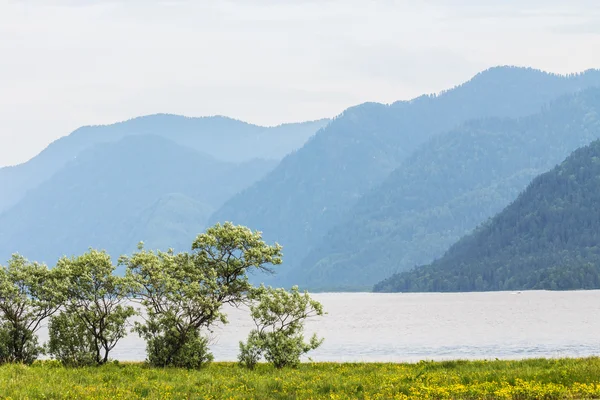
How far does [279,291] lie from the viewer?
56406 millimetres

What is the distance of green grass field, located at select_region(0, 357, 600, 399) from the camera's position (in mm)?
40125

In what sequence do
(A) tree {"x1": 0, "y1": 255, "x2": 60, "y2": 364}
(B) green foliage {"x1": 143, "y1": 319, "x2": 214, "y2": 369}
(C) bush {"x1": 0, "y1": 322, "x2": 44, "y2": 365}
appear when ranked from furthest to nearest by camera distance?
(C) bush {"x1": 0, "y1": 322, "x2": 44, "y2": 365} < (A) tree {"x1": 0, "y1": 255, "x2": 60, "y2": 364} < (B) green foliage {"x1": 143, "y1": 319, "x2": 214, "y2": 369}

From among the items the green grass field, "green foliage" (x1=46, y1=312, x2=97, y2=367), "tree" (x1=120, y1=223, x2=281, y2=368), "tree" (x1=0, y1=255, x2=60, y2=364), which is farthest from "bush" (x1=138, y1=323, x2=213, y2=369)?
"tree" (x1=0, y1=255, x2=60, y2=364)

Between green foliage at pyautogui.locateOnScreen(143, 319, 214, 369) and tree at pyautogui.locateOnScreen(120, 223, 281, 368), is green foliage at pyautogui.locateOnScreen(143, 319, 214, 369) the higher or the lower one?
the lower one

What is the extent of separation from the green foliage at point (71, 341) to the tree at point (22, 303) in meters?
1.11

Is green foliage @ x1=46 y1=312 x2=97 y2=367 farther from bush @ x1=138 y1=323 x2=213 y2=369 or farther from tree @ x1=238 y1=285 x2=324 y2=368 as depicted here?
tree @ x1=238 y1=285 x2=324 y2=368

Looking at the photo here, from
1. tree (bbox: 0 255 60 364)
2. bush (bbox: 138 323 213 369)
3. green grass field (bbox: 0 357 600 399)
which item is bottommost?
green grass field (bbox: 0 357 600 399)

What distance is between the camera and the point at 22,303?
57.7 meters

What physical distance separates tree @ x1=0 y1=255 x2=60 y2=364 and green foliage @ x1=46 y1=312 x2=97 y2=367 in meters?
1.11

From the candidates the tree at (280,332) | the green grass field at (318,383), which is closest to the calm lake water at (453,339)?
the tree at (280,332)

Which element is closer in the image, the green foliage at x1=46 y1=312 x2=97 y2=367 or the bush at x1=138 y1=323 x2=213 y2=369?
the bush at x1=138 y1=323 x2=213 y2=369

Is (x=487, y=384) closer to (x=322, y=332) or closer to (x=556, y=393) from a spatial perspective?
(x=556, y=393)

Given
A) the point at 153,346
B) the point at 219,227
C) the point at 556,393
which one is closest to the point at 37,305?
the point at 153,346

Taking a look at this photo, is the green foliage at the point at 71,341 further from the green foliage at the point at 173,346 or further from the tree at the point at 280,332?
the tree at the point at 280,332
